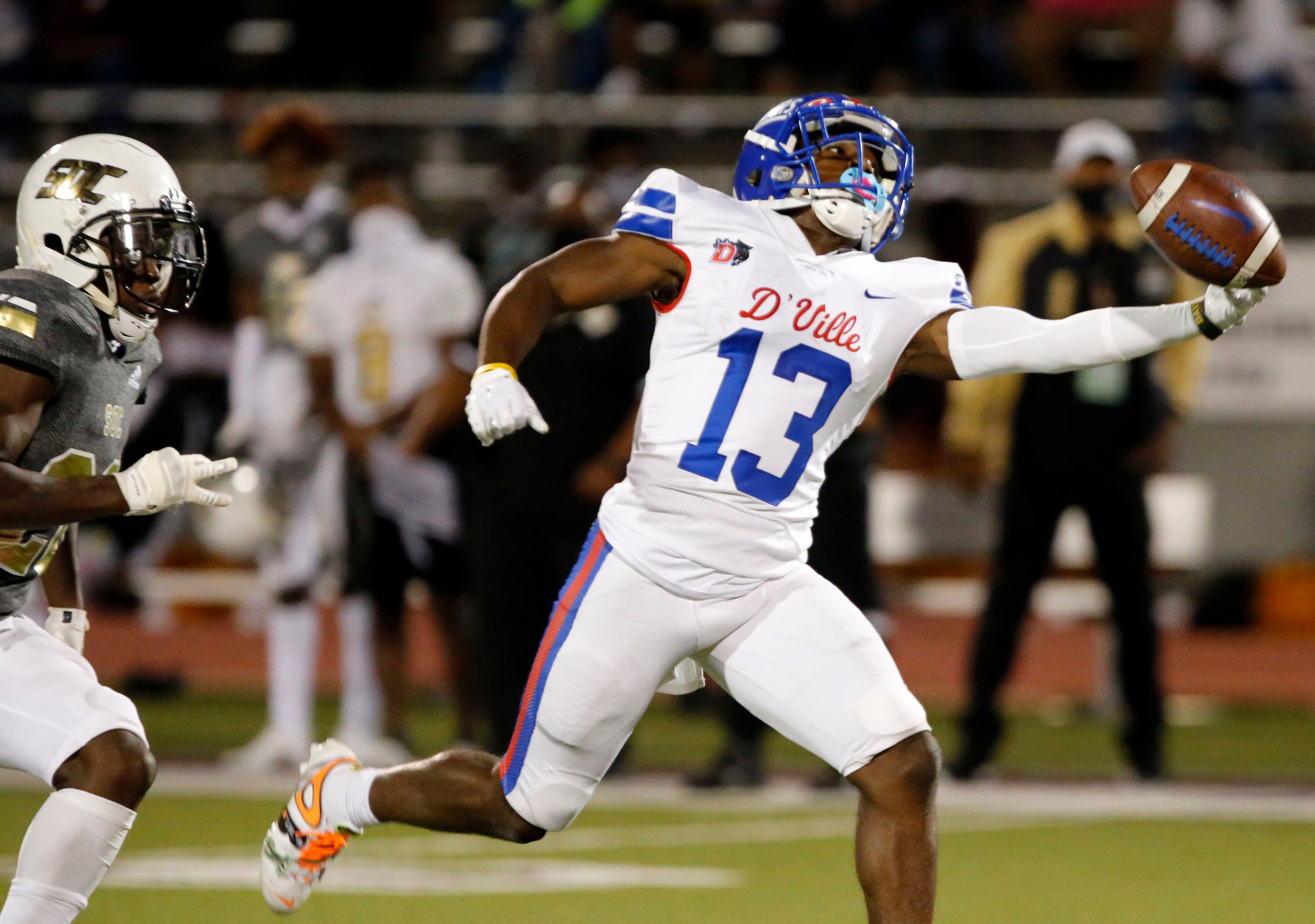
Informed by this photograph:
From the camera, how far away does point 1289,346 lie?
1017cm

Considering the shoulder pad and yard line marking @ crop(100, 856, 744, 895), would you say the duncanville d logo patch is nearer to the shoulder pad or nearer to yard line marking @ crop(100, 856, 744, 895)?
the shoulder pad

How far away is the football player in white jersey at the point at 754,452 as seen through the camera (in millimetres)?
3936

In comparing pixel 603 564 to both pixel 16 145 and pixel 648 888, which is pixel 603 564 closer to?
pixel 648 888

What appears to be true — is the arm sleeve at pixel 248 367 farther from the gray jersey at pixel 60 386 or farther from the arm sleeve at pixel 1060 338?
the arm sleeve at pixel 1060 338

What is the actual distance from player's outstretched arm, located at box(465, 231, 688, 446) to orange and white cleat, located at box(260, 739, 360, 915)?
95 centimetres

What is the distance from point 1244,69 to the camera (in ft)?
39.0

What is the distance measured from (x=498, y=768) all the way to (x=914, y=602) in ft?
24.9

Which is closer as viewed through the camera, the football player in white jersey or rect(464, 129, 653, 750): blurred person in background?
the football player in white jersey

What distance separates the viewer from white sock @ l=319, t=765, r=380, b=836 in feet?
14.1

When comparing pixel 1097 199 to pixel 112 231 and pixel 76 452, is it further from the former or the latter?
pixel 76 452

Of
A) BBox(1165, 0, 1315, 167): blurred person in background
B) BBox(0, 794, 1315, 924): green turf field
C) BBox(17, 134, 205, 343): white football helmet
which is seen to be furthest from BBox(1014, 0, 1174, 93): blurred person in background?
BBox(17, 134, 205, 343): white football helmet

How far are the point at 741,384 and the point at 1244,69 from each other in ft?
28.6

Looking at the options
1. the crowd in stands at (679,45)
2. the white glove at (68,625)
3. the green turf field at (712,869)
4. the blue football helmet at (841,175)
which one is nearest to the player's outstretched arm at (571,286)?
the blue football helmet at (841,175)

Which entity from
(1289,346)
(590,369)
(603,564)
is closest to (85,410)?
(603,564)
